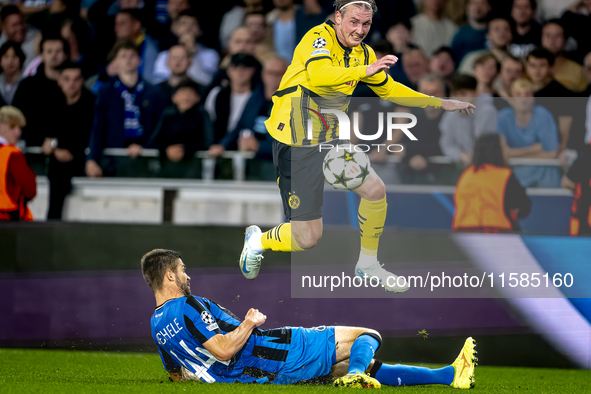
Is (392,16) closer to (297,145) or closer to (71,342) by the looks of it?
(297,145)

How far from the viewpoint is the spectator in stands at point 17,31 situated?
310 inches

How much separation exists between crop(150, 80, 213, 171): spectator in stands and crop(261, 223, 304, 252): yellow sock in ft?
6.71

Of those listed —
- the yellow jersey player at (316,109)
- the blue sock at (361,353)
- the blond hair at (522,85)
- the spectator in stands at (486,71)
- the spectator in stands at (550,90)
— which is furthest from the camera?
the spectator in stands at (486,71)

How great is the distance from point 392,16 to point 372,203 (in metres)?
3.43

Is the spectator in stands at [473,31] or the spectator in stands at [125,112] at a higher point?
the spectator in stands at [473,31]

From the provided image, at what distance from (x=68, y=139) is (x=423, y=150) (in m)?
3.56

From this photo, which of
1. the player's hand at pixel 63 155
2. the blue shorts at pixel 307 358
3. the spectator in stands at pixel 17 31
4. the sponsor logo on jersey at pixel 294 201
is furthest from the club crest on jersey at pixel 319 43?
the spectator in stands at pixel 17 31

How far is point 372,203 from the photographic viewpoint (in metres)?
4.52

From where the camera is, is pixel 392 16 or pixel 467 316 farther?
pixel 392 16

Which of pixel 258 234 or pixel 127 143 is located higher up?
pixel 127 143

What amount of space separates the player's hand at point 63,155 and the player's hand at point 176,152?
3.33 feet

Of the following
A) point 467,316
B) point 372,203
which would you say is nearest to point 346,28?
point 372,203

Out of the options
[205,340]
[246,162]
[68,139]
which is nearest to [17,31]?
[68,139]

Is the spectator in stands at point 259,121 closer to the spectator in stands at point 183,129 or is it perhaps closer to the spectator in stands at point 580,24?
the spectator in stands at point 183,129
